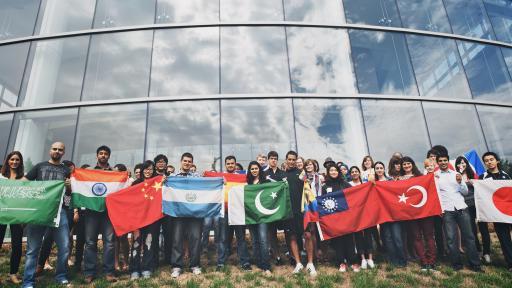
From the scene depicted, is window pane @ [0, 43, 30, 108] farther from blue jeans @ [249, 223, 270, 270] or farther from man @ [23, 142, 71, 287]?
blue jeans @ [249, 223, 270, 270]

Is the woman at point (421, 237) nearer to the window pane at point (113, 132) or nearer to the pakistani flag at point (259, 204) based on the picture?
the pakistani flag at point (259, 204)

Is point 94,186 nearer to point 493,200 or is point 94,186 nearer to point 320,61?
point 493,200

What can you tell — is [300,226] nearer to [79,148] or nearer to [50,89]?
[79,148]

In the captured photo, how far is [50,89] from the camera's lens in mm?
10461

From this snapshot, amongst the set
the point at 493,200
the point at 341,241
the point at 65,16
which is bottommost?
the point at 341,241

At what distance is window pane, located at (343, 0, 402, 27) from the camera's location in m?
11.8

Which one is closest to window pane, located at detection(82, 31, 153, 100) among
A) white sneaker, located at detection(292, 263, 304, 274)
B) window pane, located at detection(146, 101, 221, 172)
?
window pane, located at detection(146, 101, 221, 172)

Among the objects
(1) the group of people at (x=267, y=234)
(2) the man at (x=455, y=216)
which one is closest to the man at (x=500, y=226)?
(1) the group of people at (x=267, y=234)

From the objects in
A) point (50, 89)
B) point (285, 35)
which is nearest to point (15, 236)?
point (50, 89)

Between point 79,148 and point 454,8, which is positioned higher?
point 454,8

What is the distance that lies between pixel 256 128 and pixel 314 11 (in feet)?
19.5

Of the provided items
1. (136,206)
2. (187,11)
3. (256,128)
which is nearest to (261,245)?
(136,206)

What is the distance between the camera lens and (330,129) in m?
10.2

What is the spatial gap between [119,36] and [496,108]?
15596 mm
